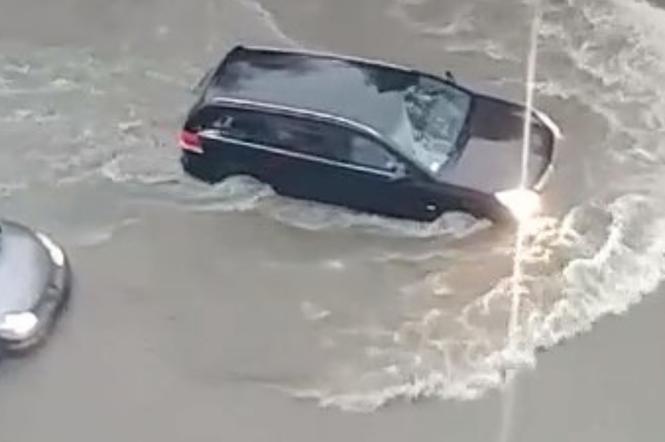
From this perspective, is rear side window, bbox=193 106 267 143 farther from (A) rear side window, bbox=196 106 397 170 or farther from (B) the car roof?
(B) the car roof

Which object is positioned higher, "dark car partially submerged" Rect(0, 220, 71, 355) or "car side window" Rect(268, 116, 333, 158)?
"car side window" Rect(268, 116, 333, 158)

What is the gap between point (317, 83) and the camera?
13.6 m

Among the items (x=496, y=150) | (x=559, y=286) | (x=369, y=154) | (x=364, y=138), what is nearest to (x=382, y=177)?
(x=369, y=154)

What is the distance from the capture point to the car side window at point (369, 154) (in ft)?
43.5

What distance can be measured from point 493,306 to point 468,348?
552mm

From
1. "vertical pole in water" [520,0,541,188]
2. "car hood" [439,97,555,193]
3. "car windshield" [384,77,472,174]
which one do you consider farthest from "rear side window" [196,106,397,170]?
"vertical pole in water" [520,0,541,188]

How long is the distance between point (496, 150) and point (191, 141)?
2738 millimetres

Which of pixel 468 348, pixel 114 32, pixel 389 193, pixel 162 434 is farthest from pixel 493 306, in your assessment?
pixel 114 32

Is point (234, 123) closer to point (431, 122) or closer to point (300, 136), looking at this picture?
point (300, 136)

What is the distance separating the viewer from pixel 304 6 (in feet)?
52.7

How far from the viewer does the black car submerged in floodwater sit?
13266mm

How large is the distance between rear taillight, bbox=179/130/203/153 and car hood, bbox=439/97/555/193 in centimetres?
224

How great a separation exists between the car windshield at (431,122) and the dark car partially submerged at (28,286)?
3.11 meters

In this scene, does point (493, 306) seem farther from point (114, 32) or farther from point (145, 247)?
Result: point (114, 32)
